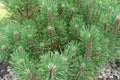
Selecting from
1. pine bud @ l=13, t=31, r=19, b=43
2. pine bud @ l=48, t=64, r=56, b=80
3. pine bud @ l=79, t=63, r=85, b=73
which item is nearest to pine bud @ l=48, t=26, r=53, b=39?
pine bud @ l=13, t=31, r=19, b=43

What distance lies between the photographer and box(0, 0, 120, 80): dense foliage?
77.2 inches

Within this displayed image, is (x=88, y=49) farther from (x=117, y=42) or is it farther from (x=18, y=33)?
(x=18, y=33)

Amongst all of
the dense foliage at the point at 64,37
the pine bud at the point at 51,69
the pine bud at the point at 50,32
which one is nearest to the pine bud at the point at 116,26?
the dense foliage at the point at 64,37

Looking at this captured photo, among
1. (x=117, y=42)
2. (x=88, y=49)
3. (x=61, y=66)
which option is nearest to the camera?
(x=61, y=66)

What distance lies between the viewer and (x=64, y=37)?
238 centimetres

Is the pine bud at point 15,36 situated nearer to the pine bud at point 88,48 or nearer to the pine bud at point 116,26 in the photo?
the pine bud at point 88,48

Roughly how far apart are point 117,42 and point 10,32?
95 centimetres

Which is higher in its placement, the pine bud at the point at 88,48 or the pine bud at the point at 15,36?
the pine bud at the point at 15,36

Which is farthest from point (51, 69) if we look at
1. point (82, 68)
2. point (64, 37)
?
point (64, 37)

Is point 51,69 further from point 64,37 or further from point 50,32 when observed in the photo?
point 64,37

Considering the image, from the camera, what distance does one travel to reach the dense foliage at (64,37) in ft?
6.43

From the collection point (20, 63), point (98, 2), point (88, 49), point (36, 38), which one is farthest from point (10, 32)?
point (98, 2)

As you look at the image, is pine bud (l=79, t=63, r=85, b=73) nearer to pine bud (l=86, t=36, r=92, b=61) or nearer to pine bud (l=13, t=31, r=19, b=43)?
pine bud (l=86, t=36, r=92, b=61)

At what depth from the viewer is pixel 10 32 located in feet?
7.22
